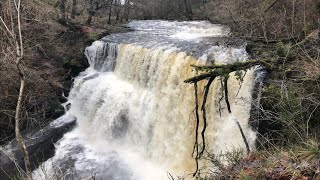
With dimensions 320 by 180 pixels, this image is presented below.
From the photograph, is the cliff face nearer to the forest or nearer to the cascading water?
the forest

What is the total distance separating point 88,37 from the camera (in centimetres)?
1775

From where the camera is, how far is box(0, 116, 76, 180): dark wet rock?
11102mm

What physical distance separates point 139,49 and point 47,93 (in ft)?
13.9

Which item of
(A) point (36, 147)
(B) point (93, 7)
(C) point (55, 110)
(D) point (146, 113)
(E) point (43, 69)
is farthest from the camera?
(B) point (93, 7)

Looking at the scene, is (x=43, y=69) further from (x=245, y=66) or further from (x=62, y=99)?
(x=245, y=66)

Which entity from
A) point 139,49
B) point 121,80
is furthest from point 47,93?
point 139,49

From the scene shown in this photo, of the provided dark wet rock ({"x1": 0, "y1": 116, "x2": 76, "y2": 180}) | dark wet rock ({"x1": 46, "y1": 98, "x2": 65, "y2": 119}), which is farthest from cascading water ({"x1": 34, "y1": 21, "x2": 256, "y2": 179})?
dark wet rock ({"x1": 46, "y1": 98, "x2": 65, "y2": 119})

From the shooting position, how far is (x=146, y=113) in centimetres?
1254

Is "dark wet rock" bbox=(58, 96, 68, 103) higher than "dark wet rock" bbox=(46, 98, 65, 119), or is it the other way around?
"dark wet rock" bbox=(58, 96, 68, 103)

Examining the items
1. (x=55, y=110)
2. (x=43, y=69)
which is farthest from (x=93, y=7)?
(x=55, y=110)

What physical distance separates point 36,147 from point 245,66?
8.95 meters

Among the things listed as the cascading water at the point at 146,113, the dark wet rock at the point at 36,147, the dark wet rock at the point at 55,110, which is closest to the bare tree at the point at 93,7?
the cascading water at the point at 146,113

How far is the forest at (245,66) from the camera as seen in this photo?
5.89m

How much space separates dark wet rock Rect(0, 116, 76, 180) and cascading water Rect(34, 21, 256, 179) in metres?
0.31
